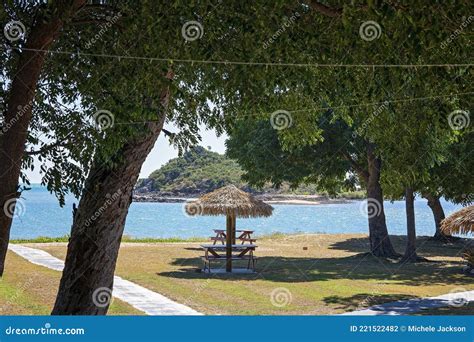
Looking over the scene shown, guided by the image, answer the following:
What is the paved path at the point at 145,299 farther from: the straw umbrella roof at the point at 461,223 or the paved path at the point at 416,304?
the straw umbrella roof at the point at 461,223

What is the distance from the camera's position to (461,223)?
17.3 m

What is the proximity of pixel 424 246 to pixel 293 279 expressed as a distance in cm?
1407

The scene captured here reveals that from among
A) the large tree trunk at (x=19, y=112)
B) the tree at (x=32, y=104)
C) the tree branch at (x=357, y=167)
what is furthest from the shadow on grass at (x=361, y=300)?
the tree branch at (x=357, y=167)

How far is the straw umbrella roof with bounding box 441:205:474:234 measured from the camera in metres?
17.2

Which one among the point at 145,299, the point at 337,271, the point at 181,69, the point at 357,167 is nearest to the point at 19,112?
the point at 181,69

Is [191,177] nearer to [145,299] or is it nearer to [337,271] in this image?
[337,271]

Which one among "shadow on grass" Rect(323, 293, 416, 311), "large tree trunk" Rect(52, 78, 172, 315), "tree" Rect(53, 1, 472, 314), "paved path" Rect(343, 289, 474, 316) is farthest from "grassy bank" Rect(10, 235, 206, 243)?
"tree" Rect(53, 1, 472, 314)

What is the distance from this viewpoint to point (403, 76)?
768cm

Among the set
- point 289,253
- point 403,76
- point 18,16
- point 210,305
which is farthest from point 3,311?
point 289,253

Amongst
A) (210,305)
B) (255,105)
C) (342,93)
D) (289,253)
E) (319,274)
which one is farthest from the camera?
(289,253)

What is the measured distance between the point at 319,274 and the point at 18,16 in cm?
1307

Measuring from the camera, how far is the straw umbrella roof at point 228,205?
19484 mm

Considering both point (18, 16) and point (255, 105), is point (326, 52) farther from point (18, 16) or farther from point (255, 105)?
point (18, 16)

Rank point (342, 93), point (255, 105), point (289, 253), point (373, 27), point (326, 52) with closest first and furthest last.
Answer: point (373, 27)
point (326, 52)
point (255, 105)
point (342, 93)
point (289, 253)
